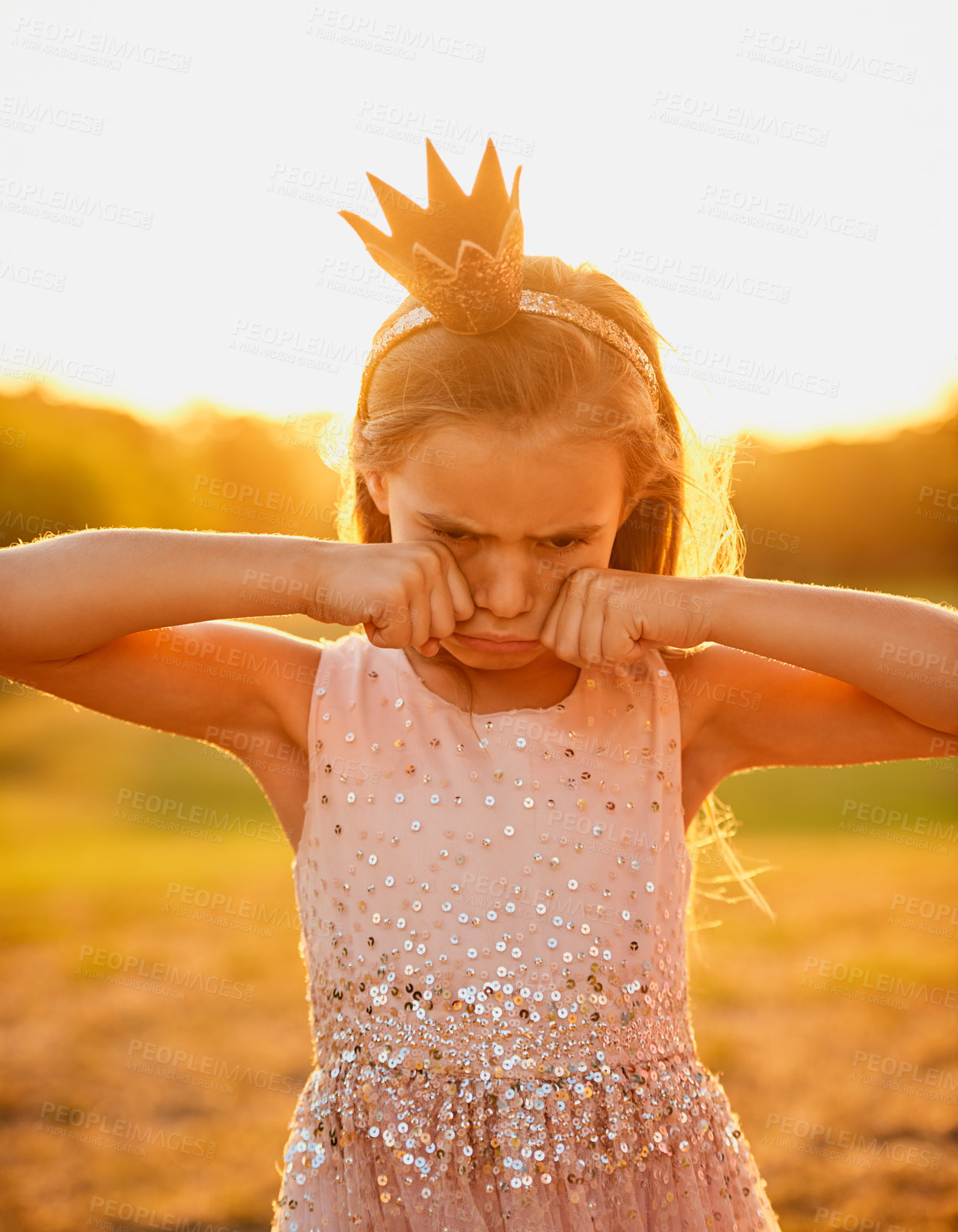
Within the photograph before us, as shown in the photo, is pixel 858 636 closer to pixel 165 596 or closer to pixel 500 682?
pixel 500 682

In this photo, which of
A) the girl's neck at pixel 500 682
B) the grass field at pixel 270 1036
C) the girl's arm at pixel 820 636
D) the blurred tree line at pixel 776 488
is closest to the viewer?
the girl's arm at pixel 820 636

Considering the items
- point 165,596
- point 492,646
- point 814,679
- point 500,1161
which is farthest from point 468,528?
point 500,1161

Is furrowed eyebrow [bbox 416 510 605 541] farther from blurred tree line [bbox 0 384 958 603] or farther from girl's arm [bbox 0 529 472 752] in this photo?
blurred tree line [bbox 0 384 958 603]

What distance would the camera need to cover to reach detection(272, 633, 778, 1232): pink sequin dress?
173cm

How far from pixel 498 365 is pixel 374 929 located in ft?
3.46

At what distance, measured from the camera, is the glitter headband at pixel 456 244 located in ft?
5.65

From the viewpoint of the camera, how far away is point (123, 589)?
1.76 meters

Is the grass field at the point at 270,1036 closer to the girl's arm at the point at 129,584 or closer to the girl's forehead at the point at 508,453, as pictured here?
the girl's forehead at the point at 508,453

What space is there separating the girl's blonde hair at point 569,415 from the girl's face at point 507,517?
A: 4cm

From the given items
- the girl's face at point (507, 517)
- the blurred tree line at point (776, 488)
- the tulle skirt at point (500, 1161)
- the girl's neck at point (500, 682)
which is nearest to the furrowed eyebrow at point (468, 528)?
the girl's face at point (507, 517)

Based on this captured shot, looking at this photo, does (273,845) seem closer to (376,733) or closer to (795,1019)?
(795,1019)

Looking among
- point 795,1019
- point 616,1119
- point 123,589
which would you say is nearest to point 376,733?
point 123,589

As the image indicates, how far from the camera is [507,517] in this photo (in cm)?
176

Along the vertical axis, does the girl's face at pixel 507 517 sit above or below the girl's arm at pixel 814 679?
above
